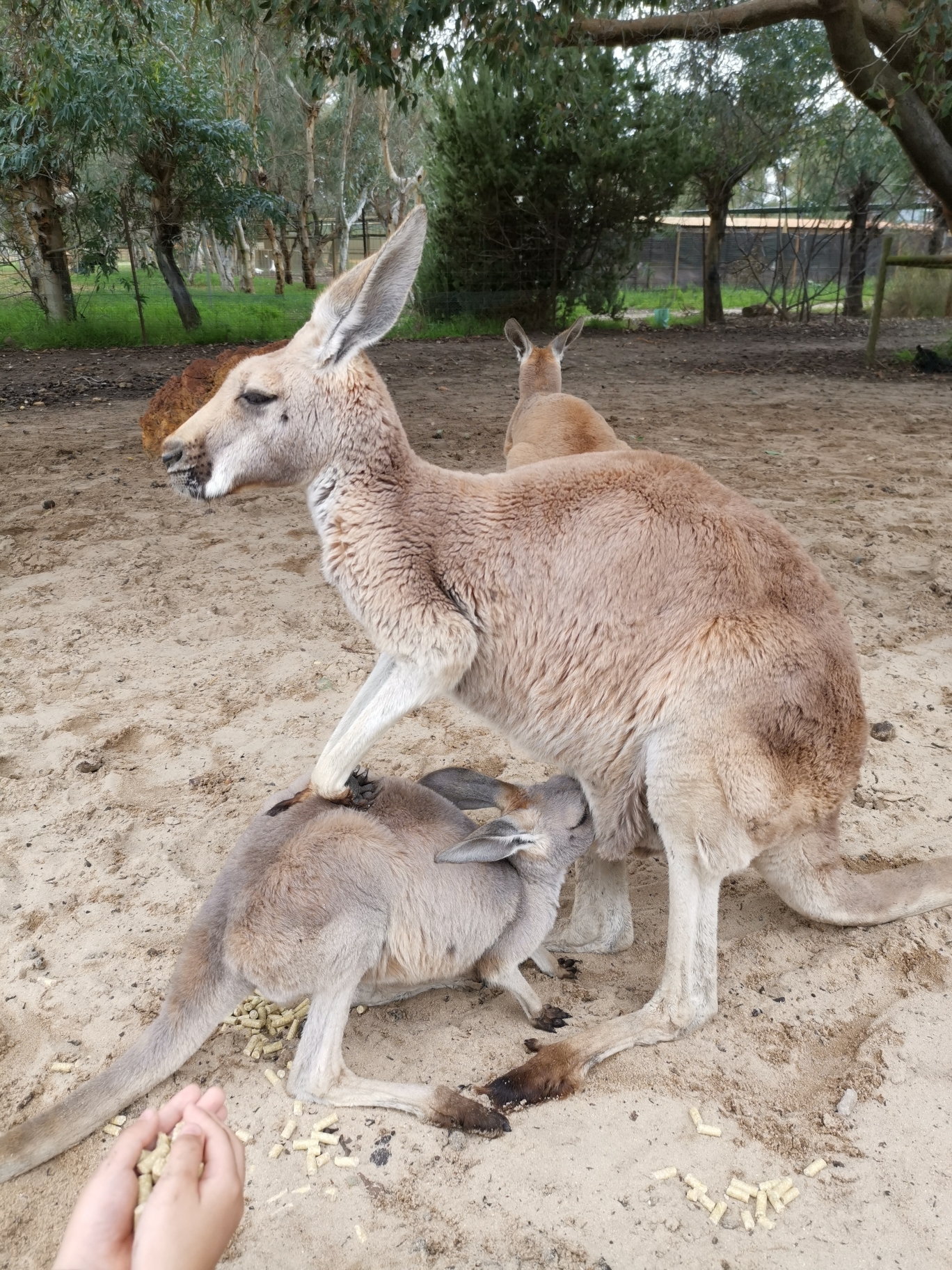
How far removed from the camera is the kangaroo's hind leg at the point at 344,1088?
1.98 meters

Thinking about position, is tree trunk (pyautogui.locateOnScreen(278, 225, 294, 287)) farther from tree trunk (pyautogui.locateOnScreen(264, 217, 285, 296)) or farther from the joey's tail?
the joey's tail

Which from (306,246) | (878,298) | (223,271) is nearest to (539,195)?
(878,298)

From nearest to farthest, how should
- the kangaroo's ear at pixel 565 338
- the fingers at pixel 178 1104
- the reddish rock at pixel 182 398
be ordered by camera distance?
1. the fingers at pixel 178 1104
2. the reddish rock at pixel 182 398
3. the kangaroo's ear at pixel 565 338

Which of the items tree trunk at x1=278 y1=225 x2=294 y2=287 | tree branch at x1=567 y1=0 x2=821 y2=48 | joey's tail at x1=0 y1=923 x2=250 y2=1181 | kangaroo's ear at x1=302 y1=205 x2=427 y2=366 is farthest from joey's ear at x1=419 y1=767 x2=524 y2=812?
tree trunk at x1=278 y1=225 x2=294 y2=287

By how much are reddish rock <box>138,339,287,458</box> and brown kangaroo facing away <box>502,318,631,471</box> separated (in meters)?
1.59

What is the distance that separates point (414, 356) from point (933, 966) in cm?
1071

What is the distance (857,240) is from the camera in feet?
55.4

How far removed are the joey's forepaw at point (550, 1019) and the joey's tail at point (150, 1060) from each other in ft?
2.33

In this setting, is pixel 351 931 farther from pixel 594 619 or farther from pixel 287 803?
pixel 594 619

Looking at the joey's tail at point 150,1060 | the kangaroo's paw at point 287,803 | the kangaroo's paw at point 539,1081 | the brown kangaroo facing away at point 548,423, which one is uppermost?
the brown kangaroo facing away at point 548,423

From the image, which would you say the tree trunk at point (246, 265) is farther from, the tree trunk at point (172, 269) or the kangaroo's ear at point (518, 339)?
the kangaroo's ear at point (518, 339)

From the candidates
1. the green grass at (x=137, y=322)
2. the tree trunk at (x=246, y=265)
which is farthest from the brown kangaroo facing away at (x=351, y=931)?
the tree trunk at (x=246, y=265)

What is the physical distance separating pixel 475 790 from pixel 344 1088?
0.82m

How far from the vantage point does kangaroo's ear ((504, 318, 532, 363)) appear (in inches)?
257
